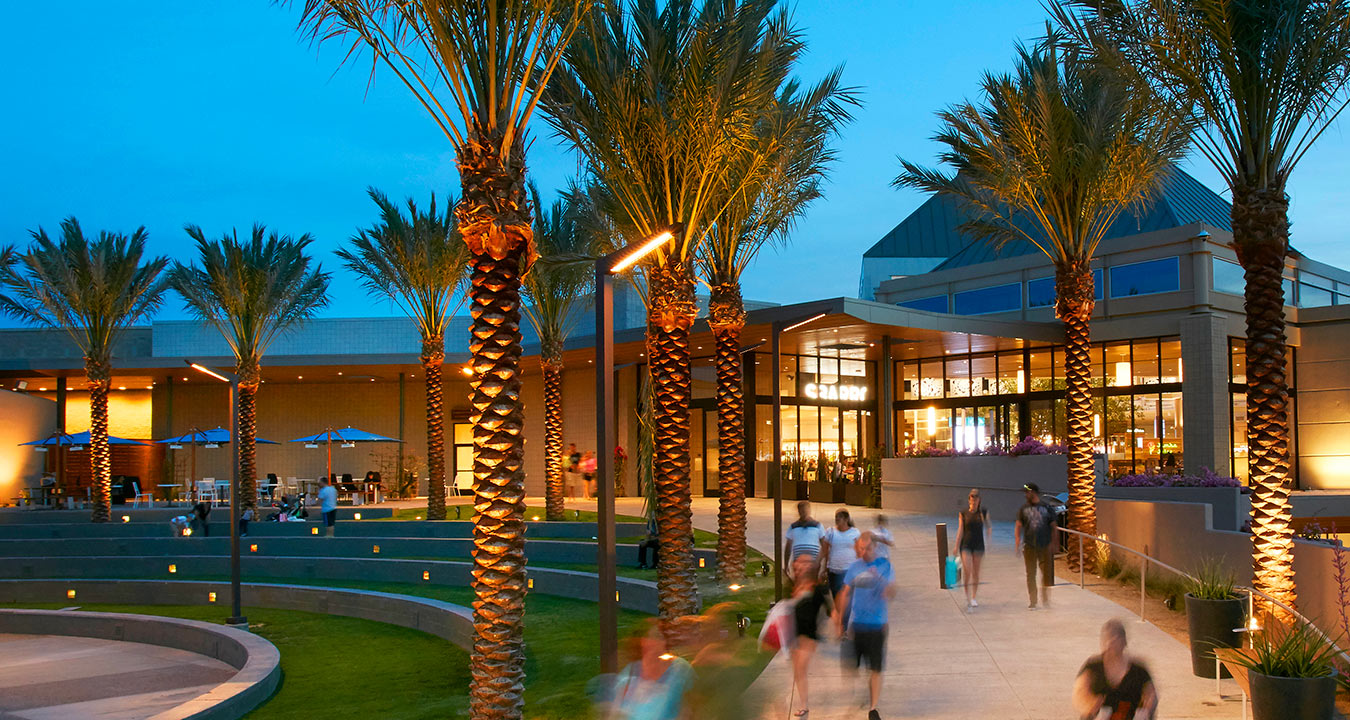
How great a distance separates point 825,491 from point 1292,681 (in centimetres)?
2339

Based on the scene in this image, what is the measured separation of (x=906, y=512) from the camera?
2881 cm

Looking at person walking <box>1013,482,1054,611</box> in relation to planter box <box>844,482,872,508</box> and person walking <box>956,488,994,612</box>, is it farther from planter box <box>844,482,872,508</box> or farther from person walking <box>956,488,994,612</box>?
planter box <box>844,482,872,508</box>

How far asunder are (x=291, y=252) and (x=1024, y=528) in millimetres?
23578

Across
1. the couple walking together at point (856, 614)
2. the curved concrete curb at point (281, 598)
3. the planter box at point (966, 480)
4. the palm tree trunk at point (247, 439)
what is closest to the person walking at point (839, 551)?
the couple walking together at point (856, 614)

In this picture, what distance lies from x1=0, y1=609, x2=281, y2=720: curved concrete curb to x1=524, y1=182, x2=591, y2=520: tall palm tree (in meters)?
11.9

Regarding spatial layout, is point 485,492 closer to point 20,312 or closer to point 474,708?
point 474,708

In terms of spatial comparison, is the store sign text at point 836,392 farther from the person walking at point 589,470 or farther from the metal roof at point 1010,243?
the person walking at point 589,470

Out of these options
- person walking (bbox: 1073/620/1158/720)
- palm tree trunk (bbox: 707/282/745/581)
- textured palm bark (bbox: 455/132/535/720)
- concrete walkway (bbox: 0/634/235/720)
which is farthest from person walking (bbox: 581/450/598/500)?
person walking (bbox: 1073/620/1158/720)

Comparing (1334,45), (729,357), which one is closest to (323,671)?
(729,357)

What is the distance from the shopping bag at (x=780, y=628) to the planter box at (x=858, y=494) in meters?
20.1

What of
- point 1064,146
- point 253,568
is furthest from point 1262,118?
point 253,568

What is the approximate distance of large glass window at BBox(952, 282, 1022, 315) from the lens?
37.2 meters

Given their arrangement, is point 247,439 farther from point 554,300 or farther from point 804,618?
point 804,618

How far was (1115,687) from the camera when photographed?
6910 mm
